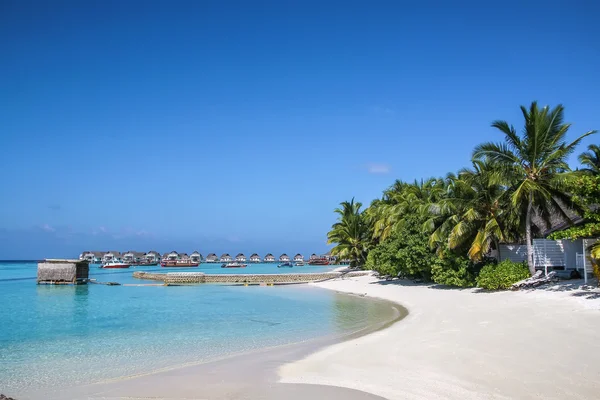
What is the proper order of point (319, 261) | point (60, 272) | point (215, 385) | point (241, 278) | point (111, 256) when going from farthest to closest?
point (111, 256), point (319, 261), point (241, 278), point (60, 272), point (215, 385)

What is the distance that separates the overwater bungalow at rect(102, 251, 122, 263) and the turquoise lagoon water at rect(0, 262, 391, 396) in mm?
101212

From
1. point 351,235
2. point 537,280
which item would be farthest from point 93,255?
point 537,280

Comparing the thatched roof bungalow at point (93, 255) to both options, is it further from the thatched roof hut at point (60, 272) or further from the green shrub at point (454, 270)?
the green shrub at point (454, 270)

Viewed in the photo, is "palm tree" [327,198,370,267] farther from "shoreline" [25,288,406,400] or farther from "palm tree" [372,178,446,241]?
"shoreline" [25,288,406,400]

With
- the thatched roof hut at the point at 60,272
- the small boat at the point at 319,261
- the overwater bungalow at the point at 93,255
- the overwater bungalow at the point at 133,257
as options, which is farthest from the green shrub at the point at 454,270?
the overwater bungalow at the point at 93,255

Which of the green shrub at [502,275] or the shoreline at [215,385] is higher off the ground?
the green shrub at [502,275]

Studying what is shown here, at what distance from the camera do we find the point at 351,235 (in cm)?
4553

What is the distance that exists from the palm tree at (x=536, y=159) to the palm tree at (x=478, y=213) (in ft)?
3.83

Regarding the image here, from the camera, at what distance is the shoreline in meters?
7.76

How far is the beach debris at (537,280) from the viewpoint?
1714 centimetres

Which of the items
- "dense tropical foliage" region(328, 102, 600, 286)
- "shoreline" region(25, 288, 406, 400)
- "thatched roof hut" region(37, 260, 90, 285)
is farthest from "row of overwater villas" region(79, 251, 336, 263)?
"shoreline" region(25, 288, 406, 400)

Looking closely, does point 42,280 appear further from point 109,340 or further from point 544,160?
point 544,160

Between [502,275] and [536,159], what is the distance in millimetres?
5104

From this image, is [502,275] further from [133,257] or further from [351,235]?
Result: [133,257]
